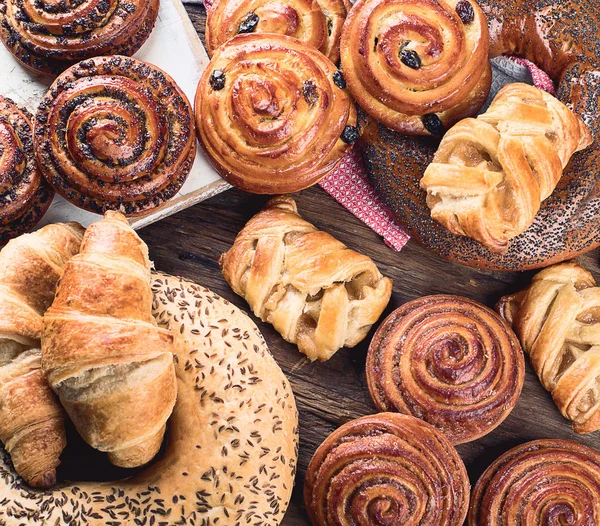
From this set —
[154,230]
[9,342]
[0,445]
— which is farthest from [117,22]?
[0,445]

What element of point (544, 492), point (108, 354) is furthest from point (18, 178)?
point (544, 492)

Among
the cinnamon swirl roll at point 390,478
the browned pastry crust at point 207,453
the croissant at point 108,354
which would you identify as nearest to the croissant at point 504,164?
the cinnamon swirl roll at point 390,478

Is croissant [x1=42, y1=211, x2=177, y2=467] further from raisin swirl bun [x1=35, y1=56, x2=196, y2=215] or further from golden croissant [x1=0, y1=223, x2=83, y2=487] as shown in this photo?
raisin swirl bun [x1=35, y1=56, x2=196, y2=215]

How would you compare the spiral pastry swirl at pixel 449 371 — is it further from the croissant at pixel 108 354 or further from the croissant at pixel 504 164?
the croissant at pixel 108 354

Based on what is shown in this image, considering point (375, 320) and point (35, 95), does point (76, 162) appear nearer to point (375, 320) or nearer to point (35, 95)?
point (35, 95)

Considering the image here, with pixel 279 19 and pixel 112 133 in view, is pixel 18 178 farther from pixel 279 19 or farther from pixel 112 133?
pixel 279 19

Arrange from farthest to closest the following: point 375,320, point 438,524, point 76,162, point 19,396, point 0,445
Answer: point 375,320 < point 438,524 < point 76,162 < point 0,445 < point 19,396
